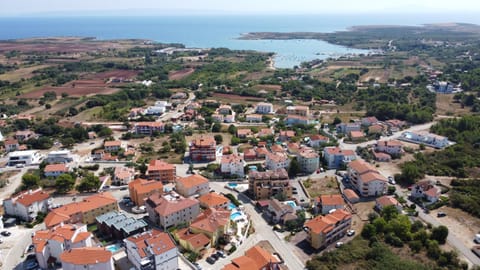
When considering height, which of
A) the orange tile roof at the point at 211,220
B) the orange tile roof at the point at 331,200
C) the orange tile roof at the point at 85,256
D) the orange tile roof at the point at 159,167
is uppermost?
the orange tile roof at the point at 85,256

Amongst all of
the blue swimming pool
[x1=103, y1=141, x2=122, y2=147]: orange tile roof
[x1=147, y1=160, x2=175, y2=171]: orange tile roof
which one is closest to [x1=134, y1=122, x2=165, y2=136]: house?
[x1=103, y1=141, x2=122, y2=147]: orange tile roof

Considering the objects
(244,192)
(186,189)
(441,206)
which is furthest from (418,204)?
(186,189)

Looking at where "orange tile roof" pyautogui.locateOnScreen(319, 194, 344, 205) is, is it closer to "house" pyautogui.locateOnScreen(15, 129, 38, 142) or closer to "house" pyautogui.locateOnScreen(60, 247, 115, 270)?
"house" pyautogui.locateOnScreen(60, 247, 115, 270)

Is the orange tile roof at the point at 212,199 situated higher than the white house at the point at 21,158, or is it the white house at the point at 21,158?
the white house at the point at 21,158

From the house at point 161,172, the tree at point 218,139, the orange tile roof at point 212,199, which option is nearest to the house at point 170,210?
the orange tile roof at point 212,199

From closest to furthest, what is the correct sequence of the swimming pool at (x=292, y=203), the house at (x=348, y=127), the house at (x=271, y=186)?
the swimming pool at (x=292, y=203) < the house at (x=271, y=186) < the house at (x=348, y=127)

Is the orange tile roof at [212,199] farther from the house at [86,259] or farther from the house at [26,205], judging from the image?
the house at [26,205]
